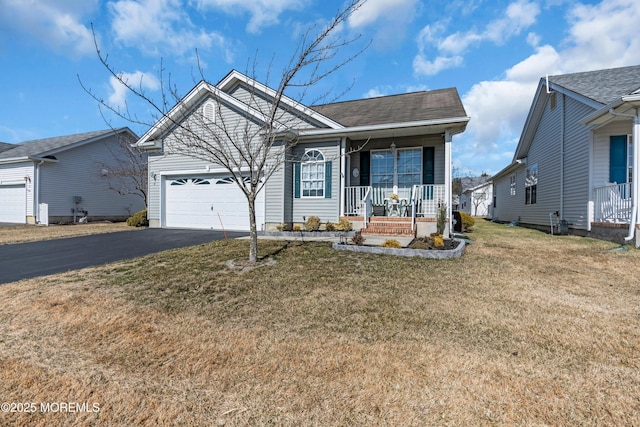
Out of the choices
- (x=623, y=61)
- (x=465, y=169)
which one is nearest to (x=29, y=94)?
(x=623, y=61)

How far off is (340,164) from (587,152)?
26.3 ft

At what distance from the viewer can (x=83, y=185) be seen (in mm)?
19297

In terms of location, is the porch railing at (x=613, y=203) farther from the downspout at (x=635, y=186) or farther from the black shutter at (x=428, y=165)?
the black shutter at (x=428, y=165)

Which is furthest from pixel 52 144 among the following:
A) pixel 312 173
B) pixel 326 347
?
pixel 326 347

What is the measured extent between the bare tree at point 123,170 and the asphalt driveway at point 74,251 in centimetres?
1172

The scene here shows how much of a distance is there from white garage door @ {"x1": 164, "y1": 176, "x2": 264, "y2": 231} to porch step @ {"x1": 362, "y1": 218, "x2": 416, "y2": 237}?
4.30m

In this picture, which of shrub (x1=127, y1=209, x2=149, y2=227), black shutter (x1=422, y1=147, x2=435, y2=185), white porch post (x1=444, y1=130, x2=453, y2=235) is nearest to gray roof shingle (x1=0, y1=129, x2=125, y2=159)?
shrub (x1=127, y1=209, x2=149, y2=227)

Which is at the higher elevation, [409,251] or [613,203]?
[613,203]

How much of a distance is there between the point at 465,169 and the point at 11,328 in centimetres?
4859

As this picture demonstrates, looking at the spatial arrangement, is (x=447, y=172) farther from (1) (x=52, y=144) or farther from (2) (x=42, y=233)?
(1) (x=52, y=144)

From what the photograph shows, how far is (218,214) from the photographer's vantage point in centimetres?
1236

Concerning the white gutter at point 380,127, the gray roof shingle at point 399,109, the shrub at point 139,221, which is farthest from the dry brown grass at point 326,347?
the shrub at point 139,221

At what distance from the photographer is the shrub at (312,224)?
10328 millimetres

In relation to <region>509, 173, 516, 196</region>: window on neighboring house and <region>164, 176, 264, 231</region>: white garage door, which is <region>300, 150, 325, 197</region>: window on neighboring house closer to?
<region>164, 176, 264, 231</region>: white garage door
